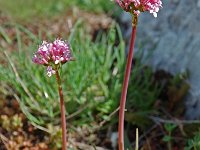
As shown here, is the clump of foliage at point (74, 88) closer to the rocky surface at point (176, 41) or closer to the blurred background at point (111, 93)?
the blurred background at point (111, 93)

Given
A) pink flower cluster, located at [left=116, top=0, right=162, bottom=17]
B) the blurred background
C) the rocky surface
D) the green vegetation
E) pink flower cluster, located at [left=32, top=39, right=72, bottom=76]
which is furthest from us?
the green vegetation

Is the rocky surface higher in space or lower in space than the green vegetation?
lower

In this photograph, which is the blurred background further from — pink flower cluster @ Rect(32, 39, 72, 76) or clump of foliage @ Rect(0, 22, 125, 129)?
pink flower cluster @ Rect(32, 39, 72, 76)

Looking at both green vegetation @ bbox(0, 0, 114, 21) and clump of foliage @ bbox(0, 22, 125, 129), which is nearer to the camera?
clump of foliage @ bbox(0, 22, 125, 129)

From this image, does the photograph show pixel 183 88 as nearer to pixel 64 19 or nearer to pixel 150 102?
pixel 150 102

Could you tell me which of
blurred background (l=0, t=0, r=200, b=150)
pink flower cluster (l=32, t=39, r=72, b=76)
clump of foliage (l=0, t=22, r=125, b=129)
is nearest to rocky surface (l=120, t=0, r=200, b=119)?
blurred background (l=0, t=0, r=200, b=150)

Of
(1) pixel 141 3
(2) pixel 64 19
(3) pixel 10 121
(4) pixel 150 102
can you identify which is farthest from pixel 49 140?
(2) pixel 64 19

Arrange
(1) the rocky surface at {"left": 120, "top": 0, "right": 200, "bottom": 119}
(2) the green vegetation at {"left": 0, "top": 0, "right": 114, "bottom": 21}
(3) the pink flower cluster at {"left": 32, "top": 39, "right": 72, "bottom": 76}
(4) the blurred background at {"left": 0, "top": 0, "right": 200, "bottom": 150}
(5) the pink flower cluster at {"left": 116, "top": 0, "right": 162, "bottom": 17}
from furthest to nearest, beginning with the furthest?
(2) the green vegetation at {"left": 0, "top": 0, "right": 114, "bottom": 21} < (1) the rocky surface at {"left": 120, "top": 0, "right": 200, "bottom": 119} < (4) the blurred background at {"left": 0, "top": 0, "right": 200, "bottom": 150} < (3) the pink flower cluster at {"left": 32, "top": 39, "right": 72, "bottom": 76} < (5) the pink flower cluster at {"left": 116, "top": 0, "right": 162, "bottom": 17}

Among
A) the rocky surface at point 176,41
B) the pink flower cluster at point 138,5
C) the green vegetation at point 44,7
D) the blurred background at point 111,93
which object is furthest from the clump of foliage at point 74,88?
the green vegetation at point 44,7
